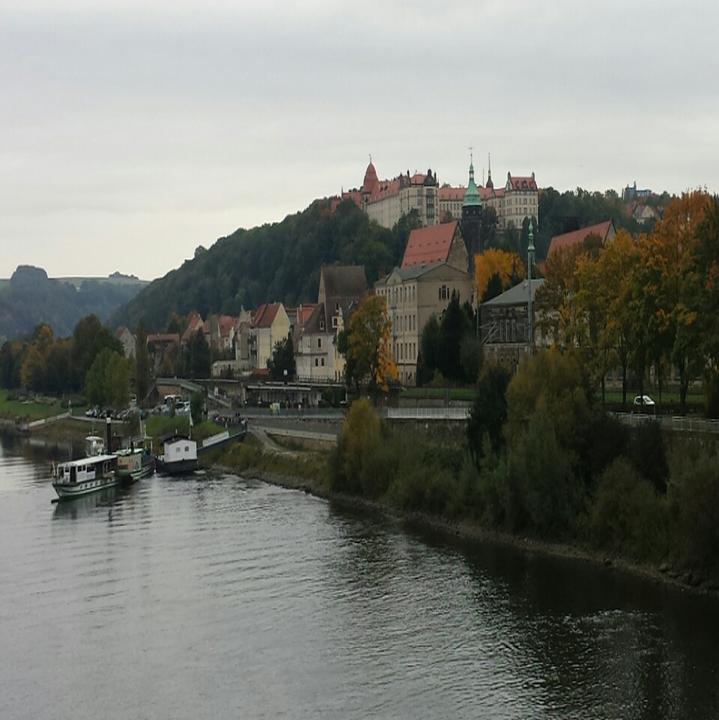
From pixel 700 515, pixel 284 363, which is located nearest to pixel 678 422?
pixel 700 515

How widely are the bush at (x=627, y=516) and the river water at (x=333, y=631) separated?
4.48 feet

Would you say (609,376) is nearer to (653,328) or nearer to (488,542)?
(653,328)

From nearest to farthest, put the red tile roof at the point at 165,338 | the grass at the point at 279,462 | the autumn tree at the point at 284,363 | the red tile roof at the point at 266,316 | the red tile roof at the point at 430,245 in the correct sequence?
the grass at the point at 279,462 < the red tile roof at the point at 430,245 < the autumn tree at the point at 284,363 < the red tile roof at the point at 266,316 < the red tile roof at the point at 165,338

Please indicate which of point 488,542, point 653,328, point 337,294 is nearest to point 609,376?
point 653,328

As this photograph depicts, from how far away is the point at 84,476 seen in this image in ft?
233

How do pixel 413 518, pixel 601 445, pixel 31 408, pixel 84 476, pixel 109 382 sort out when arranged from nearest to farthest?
1. pixel 601 445
2. pixel 413 518
3. pixel 84 476
4. pixel 109 382
5. pixel 31 408

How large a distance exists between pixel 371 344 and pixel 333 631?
51.8 metres

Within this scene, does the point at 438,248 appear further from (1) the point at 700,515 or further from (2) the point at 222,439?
(1) the point at 700,515

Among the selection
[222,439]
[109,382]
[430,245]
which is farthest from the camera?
[430,245]

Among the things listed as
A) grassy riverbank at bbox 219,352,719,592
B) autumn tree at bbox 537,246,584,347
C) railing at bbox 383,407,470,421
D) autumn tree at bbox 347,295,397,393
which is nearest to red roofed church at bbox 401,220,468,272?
autumn tree at bbox 347,295,397,393

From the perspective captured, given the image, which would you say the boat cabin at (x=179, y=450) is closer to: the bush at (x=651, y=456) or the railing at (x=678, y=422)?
the railing at (x=678, y=422)

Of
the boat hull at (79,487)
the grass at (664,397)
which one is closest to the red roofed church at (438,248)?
the grass at (664,397)

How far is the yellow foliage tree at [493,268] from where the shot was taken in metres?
98.0

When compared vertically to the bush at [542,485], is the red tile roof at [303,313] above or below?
above
